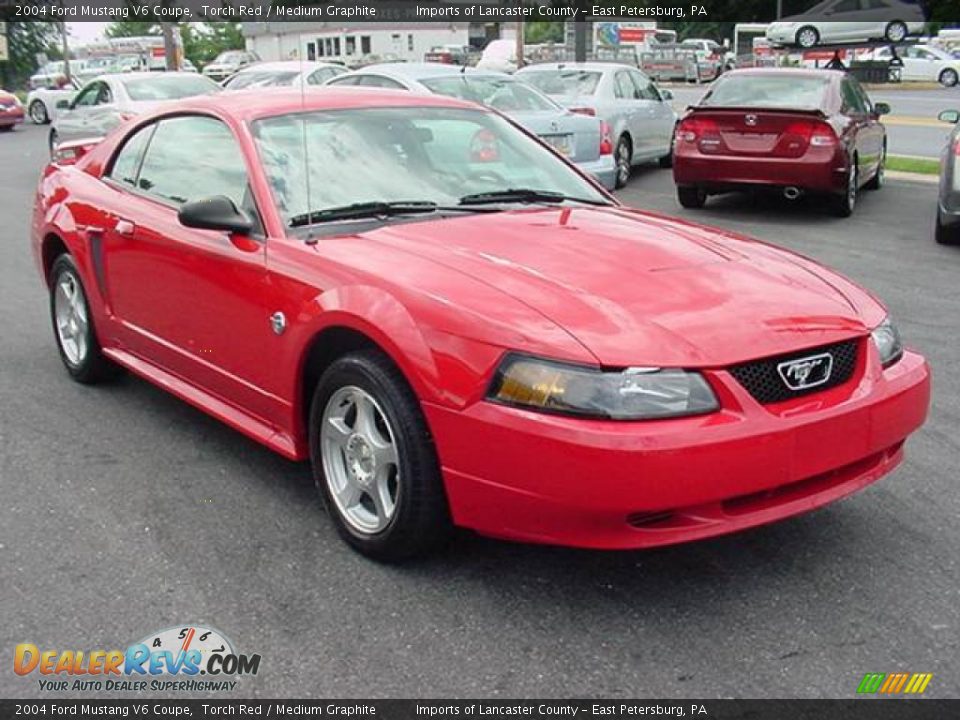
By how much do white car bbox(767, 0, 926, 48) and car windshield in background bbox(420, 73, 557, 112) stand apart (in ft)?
92.1

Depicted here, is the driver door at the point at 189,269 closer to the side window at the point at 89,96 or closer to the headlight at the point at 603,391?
the headlight at the point at 603,391

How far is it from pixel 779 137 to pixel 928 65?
3300 cm

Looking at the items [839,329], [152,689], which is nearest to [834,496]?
[839,329]

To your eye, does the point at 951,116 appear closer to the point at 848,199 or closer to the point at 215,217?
the point at 848,199

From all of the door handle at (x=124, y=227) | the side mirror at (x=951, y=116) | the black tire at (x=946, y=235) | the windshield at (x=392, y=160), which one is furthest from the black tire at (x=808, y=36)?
the door handle at (x=124, y=227)

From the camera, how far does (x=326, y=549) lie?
12.0 feet

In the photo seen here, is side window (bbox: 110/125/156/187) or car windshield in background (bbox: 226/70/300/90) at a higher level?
side window (bbox: 110/125/156/187)

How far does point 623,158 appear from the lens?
14.0 meters

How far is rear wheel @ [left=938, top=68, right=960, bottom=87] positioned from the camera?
127 feet

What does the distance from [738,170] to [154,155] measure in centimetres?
734

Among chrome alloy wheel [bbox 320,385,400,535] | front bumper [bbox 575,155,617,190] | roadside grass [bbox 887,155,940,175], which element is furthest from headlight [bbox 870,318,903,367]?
roadside grass [bbox 887,155,940,175]

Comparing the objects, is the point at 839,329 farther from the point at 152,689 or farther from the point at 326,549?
the point at 152,689

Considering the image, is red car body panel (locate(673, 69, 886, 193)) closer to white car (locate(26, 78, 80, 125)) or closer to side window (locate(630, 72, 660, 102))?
side window (locate(630, 72, 660, 102))

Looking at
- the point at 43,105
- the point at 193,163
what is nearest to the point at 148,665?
the point at 193,163
